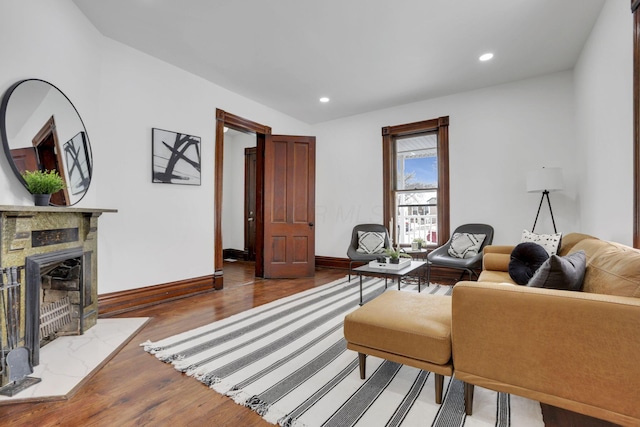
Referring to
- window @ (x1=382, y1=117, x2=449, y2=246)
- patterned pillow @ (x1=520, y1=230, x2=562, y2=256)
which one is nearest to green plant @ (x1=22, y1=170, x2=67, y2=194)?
window @ (x1=382, y1=117, x2=449, y2=246)

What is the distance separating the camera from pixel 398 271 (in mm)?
3188

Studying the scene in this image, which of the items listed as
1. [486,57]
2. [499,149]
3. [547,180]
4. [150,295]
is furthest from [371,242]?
[150,295]

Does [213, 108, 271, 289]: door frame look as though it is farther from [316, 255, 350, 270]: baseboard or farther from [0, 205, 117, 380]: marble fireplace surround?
[0, 205, 117, 380]: marble fireplace surround

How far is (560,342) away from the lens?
1.21 meters

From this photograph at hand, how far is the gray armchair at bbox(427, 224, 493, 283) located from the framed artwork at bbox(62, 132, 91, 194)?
394cm

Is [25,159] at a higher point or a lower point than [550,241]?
higher

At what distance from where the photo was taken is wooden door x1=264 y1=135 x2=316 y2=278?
4863mm

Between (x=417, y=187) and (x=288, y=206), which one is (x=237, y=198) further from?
(x=417, y=187)

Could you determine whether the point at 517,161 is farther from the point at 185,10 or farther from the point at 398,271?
the point at 185,10

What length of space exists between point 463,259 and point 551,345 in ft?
8.91

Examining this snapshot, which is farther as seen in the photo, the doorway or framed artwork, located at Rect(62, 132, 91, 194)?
the doorway

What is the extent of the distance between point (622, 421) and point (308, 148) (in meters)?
4.55

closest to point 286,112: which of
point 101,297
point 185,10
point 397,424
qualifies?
point 185,10

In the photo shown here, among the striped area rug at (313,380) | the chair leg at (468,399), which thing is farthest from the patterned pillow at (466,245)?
the chair leg at (468,399)
